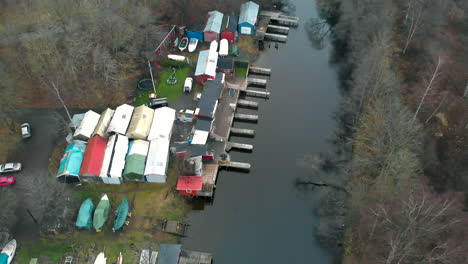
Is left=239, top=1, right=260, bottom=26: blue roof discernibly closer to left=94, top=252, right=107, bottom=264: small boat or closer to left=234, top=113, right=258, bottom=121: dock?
left=234, top=113, right=258, bottom=121: dock

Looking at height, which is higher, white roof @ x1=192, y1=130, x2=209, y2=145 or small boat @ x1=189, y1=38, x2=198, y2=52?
small boat @ x1=189, y1=38, x2=198, y2=52

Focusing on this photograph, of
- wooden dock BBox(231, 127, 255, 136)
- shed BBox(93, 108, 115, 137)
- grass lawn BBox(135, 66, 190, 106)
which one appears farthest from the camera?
grass lawn BBox(135, 66, 190, 106)

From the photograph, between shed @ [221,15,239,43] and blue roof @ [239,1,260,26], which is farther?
blue roof @ [239,1,260,26]

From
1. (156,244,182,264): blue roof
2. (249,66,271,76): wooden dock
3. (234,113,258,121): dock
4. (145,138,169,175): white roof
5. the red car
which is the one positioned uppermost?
(249,66,271,76): wooden dock

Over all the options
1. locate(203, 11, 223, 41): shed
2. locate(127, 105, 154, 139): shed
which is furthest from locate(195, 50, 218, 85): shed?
locate(127, 105, 154, 139): shed

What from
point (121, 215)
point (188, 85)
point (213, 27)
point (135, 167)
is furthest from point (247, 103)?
point (121, 215)

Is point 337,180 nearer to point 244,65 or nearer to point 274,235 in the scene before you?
point 274,235
